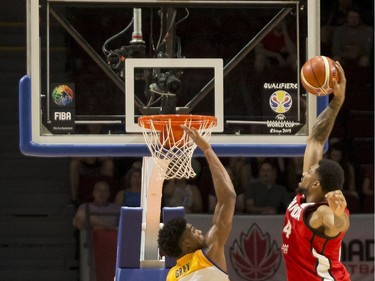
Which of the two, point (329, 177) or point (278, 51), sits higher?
point (278, 51)

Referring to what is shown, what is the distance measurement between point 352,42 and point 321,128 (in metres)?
4.17

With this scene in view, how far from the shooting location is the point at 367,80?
370 inches

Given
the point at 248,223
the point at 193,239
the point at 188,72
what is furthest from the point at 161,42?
the point at 248,223

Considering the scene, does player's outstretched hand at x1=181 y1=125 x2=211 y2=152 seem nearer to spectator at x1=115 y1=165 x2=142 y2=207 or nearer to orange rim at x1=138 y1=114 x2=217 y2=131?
orange rim at x1=138 y1=114 x2=217 y2=131

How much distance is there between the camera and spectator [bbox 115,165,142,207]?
27.2 ft

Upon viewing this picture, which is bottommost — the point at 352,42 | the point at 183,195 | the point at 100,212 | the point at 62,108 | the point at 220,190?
the point at 100,212

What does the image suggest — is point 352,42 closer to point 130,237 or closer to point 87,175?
point 87,175

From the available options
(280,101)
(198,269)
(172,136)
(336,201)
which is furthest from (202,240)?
(280,101)

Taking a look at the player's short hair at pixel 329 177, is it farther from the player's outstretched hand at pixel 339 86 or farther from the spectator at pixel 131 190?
the spectator at pixel 131 190

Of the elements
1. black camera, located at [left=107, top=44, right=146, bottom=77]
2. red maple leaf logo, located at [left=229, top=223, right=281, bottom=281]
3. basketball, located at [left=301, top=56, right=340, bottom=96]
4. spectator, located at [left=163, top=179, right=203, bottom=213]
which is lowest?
red maple leaf logo, located at [left=229, top=223, right=281, bottom=281]

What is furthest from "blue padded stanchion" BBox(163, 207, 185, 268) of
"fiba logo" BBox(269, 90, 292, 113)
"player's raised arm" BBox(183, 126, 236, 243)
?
"player's raised arm" BBox(183, 126, 236, 243)

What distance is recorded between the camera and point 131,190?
27.6 ft

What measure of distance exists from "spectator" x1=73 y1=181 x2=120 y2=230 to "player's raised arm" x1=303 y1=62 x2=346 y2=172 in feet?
10.5

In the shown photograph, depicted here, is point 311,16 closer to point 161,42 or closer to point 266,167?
point 161,42
